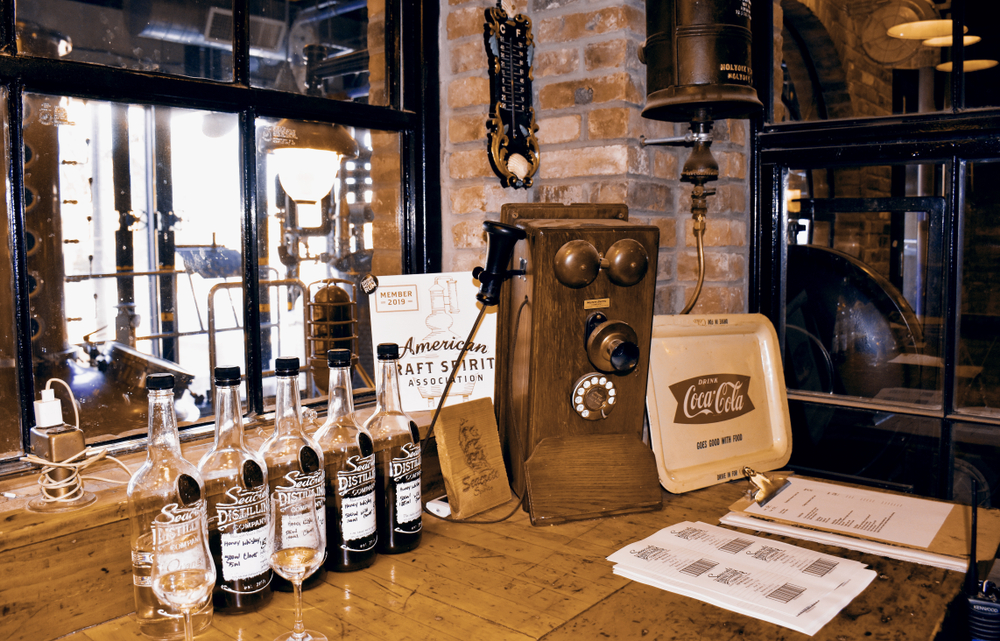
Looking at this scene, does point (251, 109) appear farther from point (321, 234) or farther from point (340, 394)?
point (340, 394)

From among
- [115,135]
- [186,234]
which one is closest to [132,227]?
[186,234]

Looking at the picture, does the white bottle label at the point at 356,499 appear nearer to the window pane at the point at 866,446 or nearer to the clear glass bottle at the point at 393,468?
the clear glass bottle at the point at 393,468

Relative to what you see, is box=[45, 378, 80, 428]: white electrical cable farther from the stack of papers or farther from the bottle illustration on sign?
the stack of papers

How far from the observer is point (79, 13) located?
1.26 m

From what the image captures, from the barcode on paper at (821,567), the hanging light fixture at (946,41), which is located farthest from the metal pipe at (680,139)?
the barcode on paper at (821,567)

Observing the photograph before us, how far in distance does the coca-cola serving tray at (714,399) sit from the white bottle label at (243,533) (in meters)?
0.76

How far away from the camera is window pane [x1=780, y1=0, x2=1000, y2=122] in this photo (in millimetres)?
1473

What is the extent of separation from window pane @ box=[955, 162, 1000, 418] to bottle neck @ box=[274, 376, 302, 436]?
4.44 ft

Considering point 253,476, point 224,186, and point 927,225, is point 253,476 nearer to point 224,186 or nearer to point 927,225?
point 224,186

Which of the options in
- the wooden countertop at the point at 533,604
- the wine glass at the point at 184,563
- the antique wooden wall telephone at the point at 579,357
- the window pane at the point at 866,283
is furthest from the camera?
the window pane at the point at 866,283

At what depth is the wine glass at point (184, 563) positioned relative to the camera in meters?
0.80

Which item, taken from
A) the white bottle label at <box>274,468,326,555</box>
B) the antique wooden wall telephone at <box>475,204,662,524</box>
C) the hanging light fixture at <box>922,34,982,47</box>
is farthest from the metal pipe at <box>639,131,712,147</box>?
the white bottle label at <box>274,468,326,555</box>

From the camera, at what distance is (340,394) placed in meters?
1.11

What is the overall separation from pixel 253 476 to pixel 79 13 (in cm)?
90
